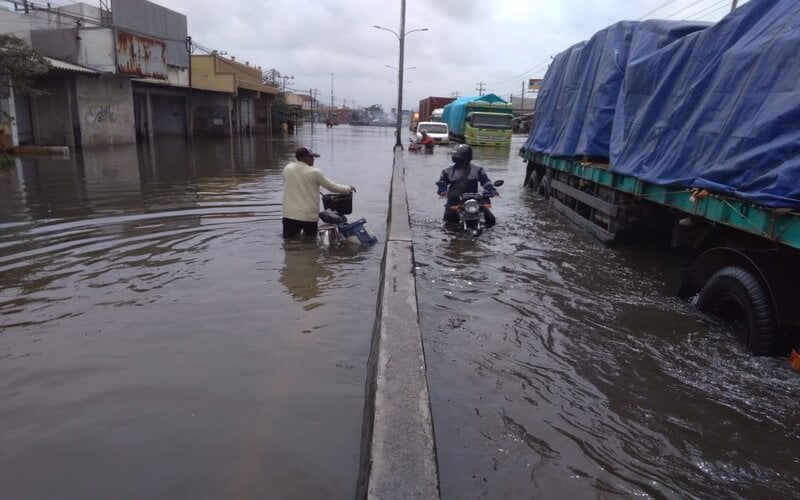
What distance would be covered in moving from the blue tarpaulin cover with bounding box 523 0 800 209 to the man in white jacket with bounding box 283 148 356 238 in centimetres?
394

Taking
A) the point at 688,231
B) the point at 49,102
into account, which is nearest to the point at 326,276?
the point at 688,231

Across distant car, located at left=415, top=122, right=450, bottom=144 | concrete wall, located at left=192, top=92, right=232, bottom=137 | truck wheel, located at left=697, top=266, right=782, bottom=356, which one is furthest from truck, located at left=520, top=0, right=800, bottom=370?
concrete wall, located at left=192, top=92, right=232, bottom=137

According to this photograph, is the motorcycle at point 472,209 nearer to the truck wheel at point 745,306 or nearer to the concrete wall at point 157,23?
the truck wheel at point 745,306

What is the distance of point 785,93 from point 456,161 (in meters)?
5.12

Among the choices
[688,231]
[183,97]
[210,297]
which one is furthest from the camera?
[183,97]

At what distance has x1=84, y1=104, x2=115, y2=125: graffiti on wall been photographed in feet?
76.0

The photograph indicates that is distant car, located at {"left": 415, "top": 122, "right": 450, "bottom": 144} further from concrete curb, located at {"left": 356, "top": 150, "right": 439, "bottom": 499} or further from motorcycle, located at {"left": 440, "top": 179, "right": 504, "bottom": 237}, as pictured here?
concrete curb, located at {"left": 356, "top": 150, "right": 439, "bottom": 499}

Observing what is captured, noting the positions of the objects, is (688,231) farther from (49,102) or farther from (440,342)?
(49,102)

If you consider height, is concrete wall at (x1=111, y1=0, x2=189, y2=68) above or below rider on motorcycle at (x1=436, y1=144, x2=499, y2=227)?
above

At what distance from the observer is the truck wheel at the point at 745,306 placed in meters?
4.03

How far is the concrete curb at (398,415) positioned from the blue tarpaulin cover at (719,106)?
111 inches

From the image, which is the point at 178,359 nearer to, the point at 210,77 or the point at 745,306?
the point at 745,306

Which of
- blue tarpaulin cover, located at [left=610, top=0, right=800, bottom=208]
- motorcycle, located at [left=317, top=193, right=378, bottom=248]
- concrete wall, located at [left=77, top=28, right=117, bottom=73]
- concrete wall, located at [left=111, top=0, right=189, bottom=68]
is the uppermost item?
concrete wall, located at [left=111, top=0, right=189, bottom=68]

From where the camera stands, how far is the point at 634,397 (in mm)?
3689
